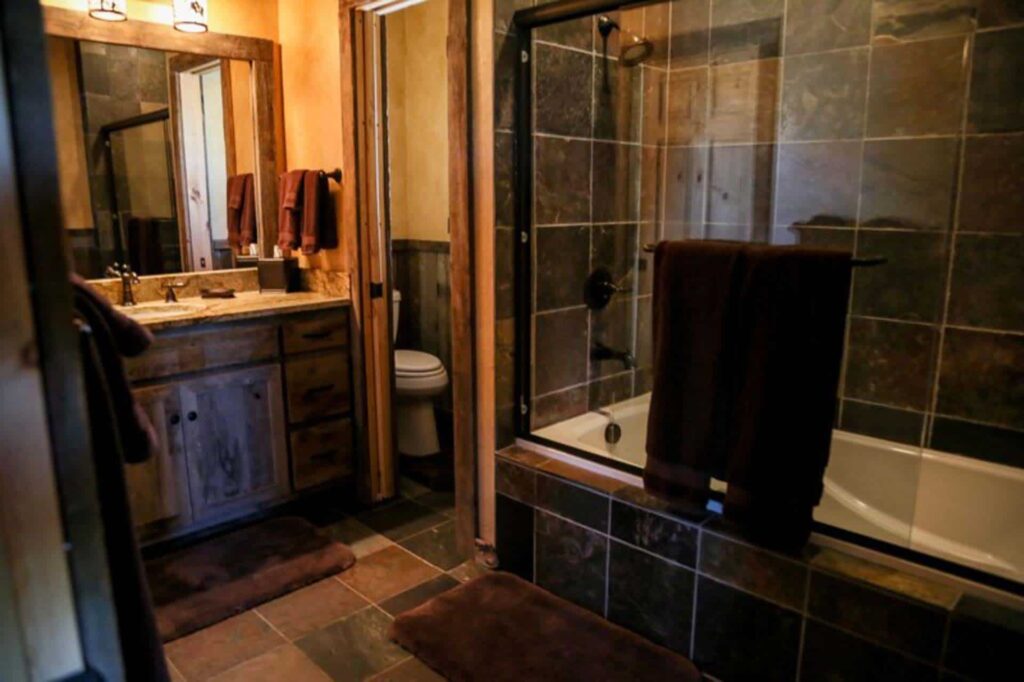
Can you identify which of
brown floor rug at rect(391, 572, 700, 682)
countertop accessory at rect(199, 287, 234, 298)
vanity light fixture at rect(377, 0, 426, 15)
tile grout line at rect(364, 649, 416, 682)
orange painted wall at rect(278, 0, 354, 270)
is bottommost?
tile grout line at rect(364, 649, 416, 682)

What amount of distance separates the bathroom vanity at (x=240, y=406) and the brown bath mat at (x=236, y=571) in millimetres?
108

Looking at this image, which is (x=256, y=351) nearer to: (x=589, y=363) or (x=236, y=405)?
(x=236, y=405)

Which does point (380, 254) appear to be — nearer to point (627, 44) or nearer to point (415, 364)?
point (415, 364)

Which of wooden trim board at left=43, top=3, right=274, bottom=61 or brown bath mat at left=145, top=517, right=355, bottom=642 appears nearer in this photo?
brown bath mat at left=145, top=517, right=355, bottom=642

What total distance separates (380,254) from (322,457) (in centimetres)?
87

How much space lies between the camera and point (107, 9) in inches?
99.3

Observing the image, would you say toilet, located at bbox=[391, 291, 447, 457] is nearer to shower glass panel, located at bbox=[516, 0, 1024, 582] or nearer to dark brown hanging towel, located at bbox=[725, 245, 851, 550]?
shower glass panel, located at bbox=[516, 0, 1024, 582]

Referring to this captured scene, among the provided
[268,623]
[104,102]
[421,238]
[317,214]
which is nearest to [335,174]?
[317,214]

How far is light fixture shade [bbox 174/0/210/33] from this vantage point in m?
2.66

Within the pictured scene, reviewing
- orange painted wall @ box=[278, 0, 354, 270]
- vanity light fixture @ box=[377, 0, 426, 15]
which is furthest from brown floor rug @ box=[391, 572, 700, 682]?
vanity light fixture @ box=[377, 0, 426, 15]

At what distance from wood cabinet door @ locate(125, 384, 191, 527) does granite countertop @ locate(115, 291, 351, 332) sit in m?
0.23

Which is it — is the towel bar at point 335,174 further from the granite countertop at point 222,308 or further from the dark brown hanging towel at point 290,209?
the granite countertop at point 222,308

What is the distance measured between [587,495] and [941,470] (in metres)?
1.17

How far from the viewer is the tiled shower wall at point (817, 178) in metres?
2.16
